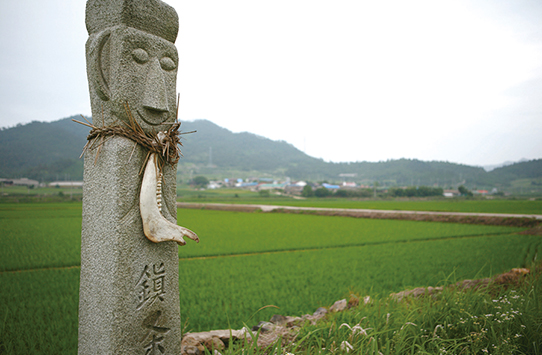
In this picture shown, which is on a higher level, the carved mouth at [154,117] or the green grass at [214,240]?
the carved mouth at [154,117]

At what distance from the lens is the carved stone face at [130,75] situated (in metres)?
2.51

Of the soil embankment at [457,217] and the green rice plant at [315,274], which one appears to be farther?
the soil embankment at [457,217]

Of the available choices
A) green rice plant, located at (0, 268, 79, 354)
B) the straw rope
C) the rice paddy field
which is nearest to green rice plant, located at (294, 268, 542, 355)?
the rice paddy field

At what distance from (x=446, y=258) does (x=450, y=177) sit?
125255 mm

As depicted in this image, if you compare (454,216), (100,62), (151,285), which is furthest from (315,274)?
(454,216)

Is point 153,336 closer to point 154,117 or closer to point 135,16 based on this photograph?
point 154,117

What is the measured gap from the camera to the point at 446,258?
11.1 meters

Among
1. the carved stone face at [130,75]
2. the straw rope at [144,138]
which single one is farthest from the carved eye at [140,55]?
the straw rope at [144,138]

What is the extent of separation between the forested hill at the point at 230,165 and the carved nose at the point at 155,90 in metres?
0.36

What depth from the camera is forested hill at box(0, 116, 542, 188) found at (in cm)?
2269

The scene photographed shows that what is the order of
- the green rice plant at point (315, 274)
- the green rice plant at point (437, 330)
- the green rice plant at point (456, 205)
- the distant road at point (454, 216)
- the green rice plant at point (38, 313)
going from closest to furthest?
the green rice plant at point (437, 330) → the green rice plant at point (38, 313) → the green rice plant at point (315, 274) → the distant road at point (454, 216) → the green rice plant at point (456, 205)

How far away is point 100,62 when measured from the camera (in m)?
2.57

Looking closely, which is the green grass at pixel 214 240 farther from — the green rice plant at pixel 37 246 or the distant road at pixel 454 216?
the distant road at pixel 454 216

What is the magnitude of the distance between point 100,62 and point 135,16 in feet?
1.58
